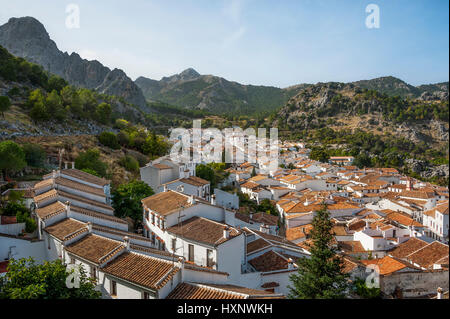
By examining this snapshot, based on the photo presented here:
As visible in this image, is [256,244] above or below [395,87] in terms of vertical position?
below

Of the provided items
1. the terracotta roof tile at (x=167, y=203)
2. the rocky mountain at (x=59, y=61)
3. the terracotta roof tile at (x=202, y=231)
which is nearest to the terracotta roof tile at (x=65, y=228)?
the terracotta roof tile at (x=202, y=231)

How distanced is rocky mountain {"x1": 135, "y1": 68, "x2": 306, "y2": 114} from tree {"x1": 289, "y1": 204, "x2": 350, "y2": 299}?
419ft

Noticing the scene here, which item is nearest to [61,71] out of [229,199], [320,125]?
[320,125]

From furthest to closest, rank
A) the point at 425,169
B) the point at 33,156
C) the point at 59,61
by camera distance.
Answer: the point at 59,61, the point at 425,169, the point at 33,156

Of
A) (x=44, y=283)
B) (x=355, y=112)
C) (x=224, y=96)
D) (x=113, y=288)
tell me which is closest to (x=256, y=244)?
(x=113, y=288)

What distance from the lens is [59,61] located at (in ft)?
350

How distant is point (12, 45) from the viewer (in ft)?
293

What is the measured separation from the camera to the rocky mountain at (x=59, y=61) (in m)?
88.9

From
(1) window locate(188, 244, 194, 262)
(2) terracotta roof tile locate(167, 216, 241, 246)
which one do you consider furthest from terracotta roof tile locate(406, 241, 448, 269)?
(1) window locate(188, 244, 194, 262)

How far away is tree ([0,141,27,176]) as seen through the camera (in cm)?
1945

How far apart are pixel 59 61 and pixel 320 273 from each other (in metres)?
118

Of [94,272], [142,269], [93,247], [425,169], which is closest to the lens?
[142,269]

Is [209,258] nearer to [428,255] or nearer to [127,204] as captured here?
[127,204]

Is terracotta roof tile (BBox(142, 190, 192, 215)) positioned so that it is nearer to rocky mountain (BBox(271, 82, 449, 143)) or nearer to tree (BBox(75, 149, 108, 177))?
tree (BBox(75, 149, 108, 177))
